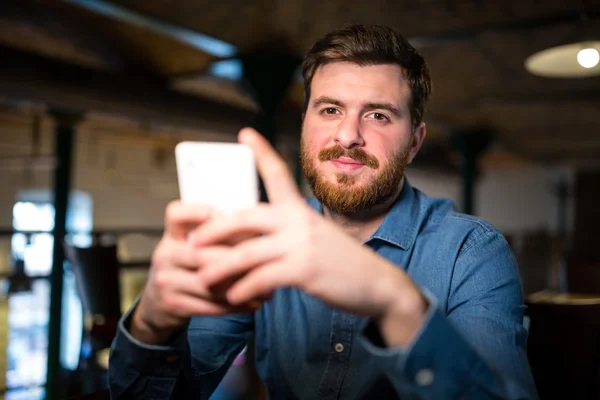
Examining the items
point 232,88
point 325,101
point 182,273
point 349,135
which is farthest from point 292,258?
point 232,88

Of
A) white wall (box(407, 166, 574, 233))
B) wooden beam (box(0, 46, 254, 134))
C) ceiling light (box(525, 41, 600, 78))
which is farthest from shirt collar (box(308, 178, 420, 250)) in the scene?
white wall (box(407, 166, 574, 233))

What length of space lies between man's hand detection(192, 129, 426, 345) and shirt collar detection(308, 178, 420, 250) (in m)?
0.54

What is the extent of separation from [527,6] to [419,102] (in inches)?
86.3

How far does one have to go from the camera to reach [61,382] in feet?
12.2

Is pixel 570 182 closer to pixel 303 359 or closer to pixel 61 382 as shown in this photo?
pixel 61 382

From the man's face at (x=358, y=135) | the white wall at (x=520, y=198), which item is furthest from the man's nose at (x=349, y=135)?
the white wall at (x=520, y=198)

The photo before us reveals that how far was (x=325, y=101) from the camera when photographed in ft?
3.75

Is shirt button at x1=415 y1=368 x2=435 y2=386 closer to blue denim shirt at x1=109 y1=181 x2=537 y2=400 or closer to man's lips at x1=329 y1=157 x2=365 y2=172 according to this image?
blue denim shirt at x1=109 y1=181 x2=537 y2=400

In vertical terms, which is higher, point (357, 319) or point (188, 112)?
point (188, 112)

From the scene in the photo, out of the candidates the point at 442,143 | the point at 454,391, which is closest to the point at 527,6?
the point at 454,391

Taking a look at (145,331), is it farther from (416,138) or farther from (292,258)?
(416,138)

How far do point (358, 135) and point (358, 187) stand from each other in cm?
11

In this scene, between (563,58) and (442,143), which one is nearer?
(563,58)

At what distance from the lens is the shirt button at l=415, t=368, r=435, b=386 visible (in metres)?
0.62
